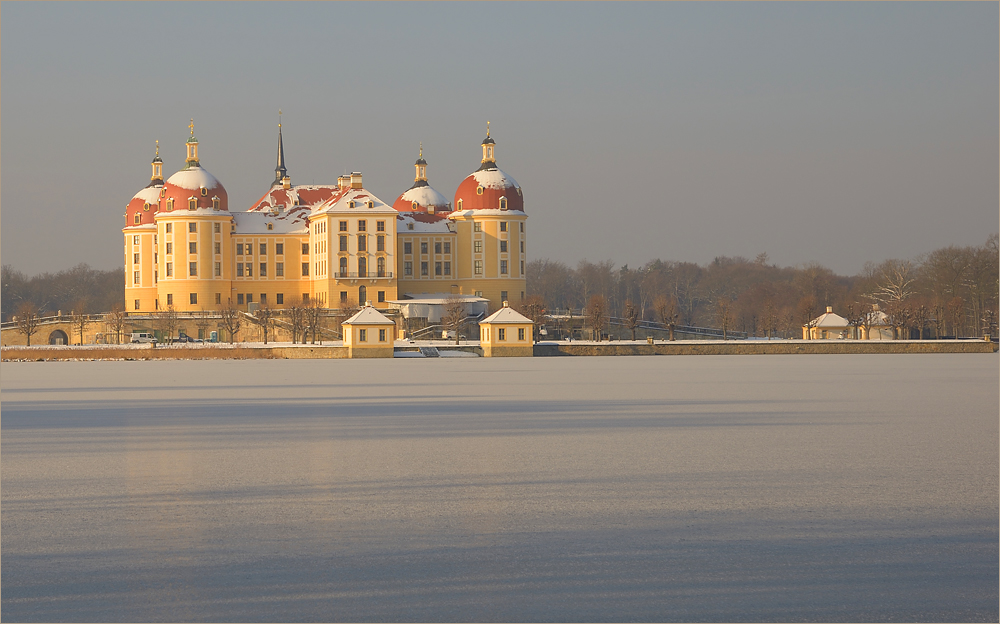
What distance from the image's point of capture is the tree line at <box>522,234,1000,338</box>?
62.6 metres

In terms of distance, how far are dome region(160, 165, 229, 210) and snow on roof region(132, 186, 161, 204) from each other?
561 centimetres

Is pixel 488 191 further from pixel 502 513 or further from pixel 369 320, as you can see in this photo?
pixel 502 513

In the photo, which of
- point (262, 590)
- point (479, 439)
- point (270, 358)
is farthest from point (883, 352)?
point (262, 590)

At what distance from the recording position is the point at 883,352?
50625 mm

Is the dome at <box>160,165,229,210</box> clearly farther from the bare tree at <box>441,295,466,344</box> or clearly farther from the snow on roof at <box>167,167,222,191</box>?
the bare tree at <box>441,295,466,344</box>

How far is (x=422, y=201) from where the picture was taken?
7600 centimetres

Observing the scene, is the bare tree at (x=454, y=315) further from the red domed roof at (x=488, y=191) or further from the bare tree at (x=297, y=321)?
the red domed roof at (x=488, y=191)

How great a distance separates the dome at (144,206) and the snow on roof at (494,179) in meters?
21.6

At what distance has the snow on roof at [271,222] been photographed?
230ft

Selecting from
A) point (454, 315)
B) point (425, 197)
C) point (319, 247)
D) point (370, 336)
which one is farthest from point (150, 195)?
point (370, 336)

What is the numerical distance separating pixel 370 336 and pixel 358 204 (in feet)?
66.2

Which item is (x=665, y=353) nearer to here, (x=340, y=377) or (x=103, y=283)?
(x=340, y=377)

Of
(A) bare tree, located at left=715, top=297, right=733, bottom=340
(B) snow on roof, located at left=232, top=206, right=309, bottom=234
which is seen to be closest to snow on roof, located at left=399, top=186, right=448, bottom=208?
(B) snow on roof, located at left=232, top=206, right=309, bottom=234

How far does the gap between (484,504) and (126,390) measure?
17.4 metres
